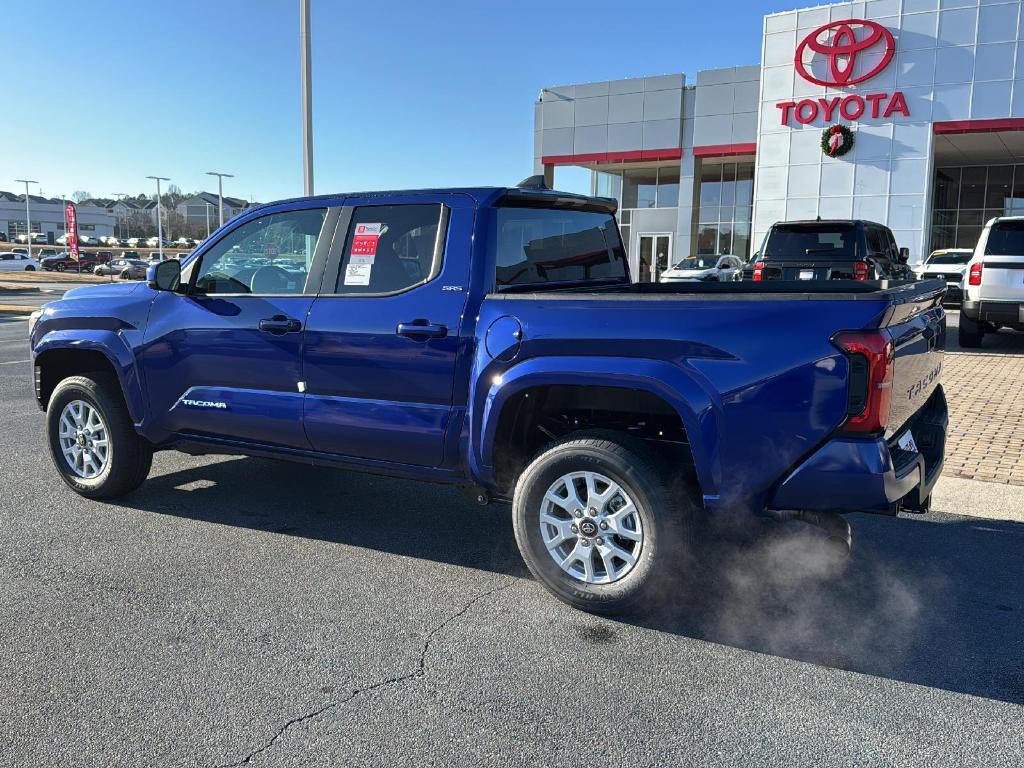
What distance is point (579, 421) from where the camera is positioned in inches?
169

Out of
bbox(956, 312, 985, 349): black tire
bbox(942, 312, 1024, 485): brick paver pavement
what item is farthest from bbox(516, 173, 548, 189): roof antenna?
bbox(956, 312, 985, 349): black tire

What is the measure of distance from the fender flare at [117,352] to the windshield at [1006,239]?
11.4m

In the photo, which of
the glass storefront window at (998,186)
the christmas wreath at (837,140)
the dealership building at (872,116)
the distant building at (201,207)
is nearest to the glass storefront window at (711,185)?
the dealership building at (872,116)

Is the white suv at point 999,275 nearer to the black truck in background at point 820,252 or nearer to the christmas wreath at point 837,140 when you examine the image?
the black truck in background at point 820,252

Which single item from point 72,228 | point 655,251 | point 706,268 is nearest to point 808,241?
point 706,268

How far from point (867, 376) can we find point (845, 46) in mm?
29129

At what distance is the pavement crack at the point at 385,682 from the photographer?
2803 millimetres

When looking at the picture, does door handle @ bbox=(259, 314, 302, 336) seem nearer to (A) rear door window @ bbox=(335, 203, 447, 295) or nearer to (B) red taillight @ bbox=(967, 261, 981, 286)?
(A) rear door window @ bbox=(335, 203, 447, 295)

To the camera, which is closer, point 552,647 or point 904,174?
point 552,647

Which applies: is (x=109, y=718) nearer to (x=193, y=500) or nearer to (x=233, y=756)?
(x=233, y=756)

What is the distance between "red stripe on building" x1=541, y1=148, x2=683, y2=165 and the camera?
3884 centimetres

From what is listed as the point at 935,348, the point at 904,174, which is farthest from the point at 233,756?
the point at 904,174

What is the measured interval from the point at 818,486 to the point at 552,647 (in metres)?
1.25

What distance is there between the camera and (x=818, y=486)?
338cm
